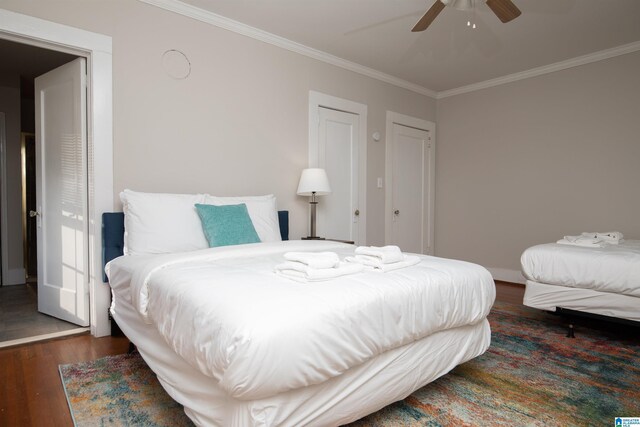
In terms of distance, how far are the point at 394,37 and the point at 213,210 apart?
250cm

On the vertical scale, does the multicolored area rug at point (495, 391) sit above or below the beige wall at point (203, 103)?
below

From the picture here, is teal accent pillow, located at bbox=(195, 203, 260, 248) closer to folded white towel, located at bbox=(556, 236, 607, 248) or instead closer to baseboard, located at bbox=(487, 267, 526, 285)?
folded white towel, located at bbox=(556, 236, 607, 248)

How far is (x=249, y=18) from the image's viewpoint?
335 centimetres

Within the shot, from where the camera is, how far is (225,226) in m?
2.73

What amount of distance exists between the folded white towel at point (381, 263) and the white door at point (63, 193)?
85.4 inches

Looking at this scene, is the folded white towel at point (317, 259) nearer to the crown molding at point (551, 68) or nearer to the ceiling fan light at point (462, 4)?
the ceiling fan light at point (462, 4)

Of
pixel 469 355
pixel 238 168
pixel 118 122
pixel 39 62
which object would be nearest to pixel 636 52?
pixel 469 355

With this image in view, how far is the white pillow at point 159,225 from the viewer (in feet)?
8.46

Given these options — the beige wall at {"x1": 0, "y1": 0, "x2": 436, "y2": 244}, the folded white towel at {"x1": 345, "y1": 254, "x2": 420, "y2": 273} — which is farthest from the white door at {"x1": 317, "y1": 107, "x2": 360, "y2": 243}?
the folded white towel at {"x1": 345, "y1": 254, "x2": 420, "y2": 273}

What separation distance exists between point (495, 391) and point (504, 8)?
2.31 meters

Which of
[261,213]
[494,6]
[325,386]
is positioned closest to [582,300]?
[494,6]

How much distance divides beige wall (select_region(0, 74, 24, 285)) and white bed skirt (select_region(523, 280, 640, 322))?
5.71m

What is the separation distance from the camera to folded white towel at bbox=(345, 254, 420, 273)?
1.88m

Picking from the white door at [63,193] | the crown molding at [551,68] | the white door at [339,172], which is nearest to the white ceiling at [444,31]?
the crown molding at [551,68]
